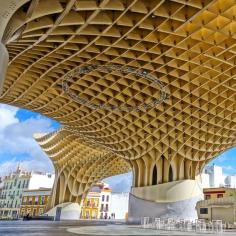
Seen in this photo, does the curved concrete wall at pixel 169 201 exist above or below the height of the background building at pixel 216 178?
below

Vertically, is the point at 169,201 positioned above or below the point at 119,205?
above

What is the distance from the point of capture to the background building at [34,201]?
89688 millimetres

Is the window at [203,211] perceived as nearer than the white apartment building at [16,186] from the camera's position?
Yes

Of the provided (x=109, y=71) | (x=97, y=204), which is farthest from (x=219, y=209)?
(x=97, y=204)

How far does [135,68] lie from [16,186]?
8643 centimetres

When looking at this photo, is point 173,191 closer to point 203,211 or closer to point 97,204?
point 203,211

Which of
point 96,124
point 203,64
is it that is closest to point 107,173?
point 96,124

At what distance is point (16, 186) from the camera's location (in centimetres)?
9988

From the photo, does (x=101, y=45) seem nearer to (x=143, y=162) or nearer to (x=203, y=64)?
(x=203, y=64)

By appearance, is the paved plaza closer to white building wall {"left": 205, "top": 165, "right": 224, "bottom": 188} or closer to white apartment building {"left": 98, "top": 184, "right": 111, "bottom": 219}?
white building wall {"left": 205, "top": 165, "right": 224, "bottom": 188}

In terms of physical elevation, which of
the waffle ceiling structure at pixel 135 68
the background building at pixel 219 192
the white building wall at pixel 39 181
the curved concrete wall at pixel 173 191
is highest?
the waffle ceiling structure at pixel 135 68

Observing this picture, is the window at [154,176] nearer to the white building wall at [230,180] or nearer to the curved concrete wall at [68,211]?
the curved concrete wall at [68,211]

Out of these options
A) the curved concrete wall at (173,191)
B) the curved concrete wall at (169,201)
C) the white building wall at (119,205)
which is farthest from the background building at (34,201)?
the curved concrete wall at (173,191)

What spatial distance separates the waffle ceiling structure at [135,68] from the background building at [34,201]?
49.1 meters
